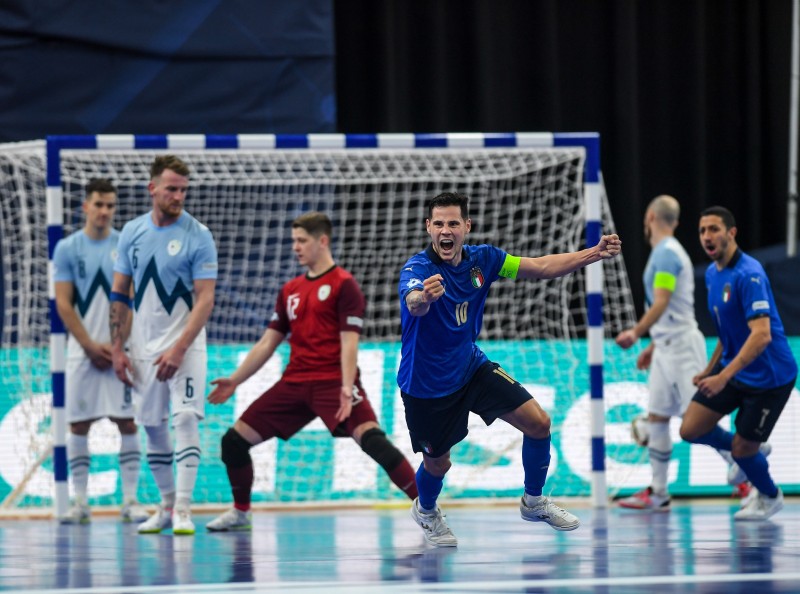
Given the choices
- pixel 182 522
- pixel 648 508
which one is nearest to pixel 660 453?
pixel 648 508

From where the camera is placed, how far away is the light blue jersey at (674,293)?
9.66 meters

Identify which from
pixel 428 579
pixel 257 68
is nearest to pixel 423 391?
pixel 428 579

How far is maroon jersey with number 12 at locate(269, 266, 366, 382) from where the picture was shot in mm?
8367

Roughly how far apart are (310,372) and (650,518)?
2.62m

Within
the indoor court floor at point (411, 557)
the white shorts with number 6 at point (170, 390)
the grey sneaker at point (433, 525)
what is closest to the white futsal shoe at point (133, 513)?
the indoor court floor at point (411, 557)

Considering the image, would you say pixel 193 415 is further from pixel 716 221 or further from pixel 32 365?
pixel 716 221

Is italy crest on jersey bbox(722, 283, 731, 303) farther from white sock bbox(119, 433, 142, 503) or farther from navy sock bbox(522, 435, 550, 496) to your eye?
white sock bbox(119, 433, 142, 503)

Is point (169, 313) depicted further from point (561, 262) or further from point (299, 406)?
point (561, 262)

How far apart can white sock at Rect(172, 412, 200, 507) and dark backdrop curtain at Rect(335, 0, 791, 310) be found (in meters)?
6.22

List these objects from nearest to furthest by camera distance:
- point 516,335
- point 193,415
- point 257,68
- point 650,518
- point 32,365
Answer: point 193,415, point 650,518, point 32,365, point 516,335, point 257,68

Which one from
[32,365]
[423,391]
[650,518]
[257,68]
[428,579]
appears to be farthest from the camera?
[257,68]

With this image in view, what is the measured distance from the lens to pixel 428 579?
5730 mm

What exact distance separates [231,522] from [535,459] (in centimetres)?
241

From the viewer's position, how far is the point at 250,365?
849 cm
